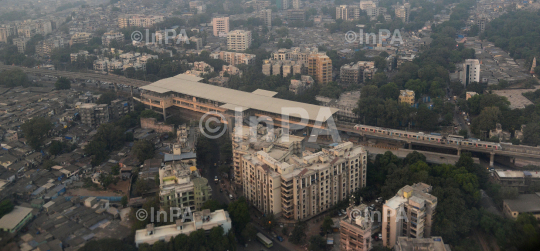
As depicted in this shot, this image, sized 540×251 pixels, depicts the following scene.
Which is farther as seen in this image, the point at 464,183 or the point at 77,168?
the point at 77,168

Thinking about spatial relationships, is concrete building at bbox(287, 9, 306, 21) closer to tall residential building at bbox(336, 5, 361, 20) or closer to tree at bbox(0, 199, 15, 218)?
tall residential building at bbox(336, 5, 361, 20)

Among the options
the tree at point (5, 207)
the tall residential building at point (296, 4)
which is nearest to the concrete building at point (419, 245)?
the tree at point (5, 207)

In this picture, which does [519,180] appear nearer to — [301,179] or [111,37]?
[301,179]

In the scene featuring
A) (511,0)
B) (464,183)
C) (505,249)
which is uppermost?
(511,0)

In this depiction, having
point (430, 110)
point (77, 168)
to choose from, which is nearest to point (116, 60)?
point (77, 168)

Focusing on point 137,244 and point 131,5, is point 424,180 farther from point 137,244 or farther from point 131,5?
point 131,5

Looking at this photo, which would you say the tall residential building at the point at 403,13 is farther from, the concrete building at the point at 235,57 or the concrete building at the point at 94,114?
the concrete building at the point at 94,114

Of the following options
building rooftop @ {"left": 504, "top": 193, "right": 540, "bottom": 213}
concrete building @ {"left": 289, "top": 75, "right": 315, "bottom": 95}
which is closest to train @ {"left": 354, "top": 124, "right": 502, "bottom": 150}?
building rooftop @ {"left": 504, "top": 193, "right": 540, "bottom": 213}
